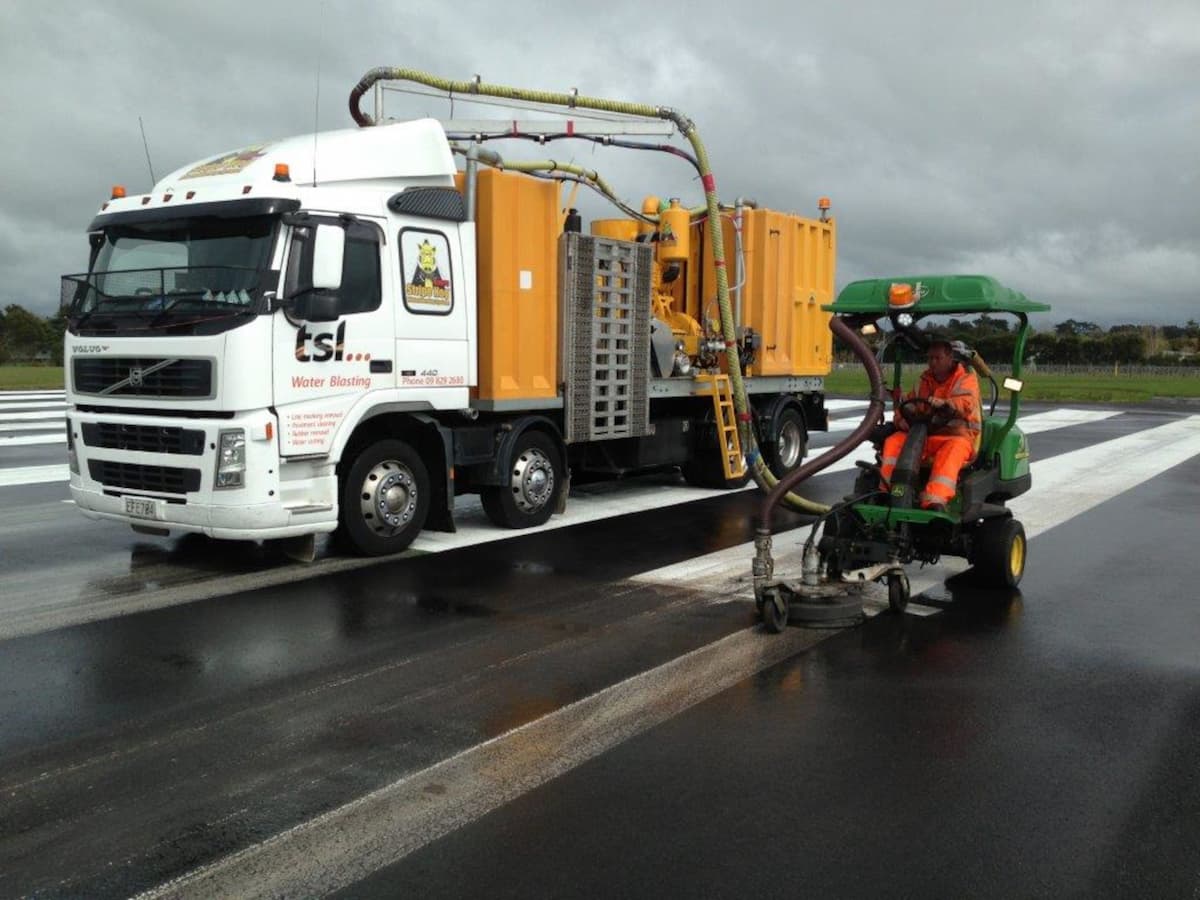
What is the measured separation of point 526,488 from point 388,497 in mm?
1706

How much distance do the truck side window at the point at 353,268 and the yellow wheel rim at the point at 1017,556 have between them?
203 inches

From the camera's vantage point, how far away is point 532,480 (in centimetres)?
1011

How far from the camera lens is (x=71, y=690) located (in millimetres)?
5383

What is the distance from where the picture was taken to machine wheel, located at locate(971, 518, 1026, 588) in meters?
7.71

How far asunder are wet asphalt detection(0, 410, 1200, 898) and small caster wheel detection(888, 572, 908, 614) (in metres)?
0.12

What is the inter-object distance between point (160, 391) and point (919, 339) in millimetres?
5651

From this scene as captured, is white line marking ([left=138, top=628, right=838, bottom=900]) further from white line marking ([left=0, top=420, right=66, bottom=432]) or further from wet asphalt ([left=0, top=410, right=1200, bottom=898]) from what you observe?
white line marking ([left=0, top=420, right=66, bottom=432])

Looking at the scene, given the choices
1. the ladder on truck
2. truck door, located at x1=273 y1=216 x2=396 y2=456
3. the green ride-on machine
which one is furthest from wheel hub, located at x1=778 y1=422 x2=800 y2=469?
truck door, located at x1=273 y1=216 x2=396 y2=456

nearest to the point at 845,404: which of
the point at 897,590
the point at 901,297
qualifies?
the point at 901,297

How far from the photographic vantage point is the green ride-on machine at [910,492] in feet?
23.3

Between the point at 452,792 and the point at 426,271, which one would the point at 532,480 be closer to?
the point at 426,271

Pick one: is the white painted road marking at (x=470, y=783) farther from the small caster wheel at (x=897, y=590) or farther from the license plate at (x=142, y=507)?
the license plate at (x=142, y=507)

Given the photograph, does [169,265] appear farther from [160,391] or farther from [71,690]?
[71,690]

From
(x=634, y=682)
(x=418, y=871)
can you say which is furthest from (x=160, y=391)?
(x=418, y=871)
